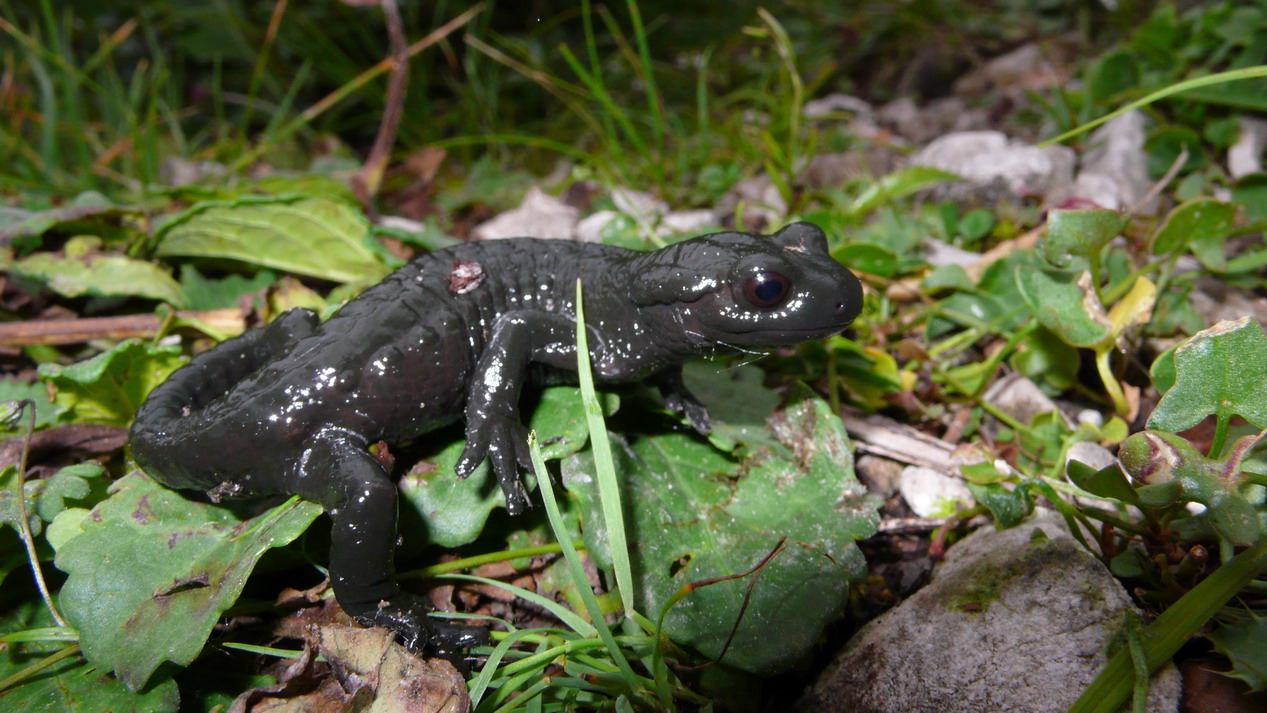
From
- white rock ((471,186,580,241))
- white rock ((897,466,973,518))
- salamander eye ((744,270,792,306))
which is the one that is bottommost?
white rock ((897,466,973,518))

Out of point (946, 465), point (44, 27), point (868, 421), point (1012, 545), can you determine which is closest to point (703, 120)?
point (868, 421)

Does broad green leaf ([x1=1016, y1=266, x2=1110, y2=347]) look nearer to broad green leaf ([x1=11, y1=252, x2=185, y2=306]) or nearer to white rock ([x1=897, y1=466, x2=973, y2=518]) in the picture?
white rock ([x1=897, y1=466, x2=973, y2=518])

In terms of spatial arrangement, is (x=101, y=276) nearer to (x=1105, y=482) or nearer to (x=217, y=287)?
(x=217, y=287)

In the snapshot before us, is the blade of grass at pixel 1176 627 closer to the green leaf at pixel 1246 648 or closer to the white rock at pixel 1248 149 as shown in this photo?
the green leaf at pixel 1246 648

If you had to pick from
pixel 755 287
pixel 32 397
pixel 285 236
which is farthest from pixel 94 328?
pixel 755 287

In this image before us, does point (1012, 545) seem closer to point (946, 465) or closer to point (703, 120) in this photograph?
point (946, 465)

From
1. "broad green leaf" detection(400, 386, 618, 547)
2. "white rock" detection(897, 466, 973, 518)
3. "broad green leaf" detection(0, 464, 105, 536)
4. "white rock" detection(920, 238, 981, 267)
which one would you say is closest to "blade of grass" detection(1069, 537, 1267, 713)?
"white rock" detection(897, 466, 973, 518)
